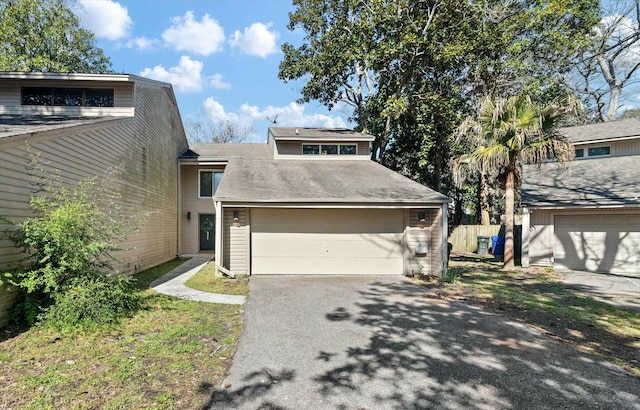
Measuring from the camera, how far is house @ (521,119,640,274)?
1202cm

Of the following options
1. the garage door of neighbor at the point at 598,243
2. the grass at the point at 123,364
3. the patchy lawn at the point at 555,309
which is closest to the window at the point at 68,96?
the grass at the point at 123,364

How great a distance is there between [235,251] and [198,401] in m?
7.25

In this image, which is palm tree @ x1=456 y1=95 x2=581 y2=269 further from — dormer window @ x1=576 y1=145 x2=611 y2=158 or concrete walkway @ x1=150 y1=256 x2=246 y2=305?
concrete walkway @ x1=150 y1=256 x2=246 y2=305

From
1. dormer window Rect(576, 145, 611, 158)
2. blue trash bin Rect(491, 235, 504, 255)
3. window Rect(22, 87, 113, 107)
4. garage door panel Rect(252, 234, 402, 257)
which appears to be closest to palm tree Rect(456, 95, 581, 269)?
garage door panel Rect(252, 234, 402, 257)

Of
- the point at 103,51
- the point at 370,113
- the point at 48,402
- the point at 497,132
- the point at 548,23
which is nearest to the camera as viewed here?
the point at 48,402

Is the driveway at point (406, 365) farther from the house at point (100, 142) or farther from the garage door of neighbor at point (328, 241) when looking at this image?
the house at point (100, 142)

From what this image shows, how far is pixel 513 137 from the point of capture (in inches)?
452

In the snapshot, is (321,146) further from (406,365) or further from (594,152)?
(594,152)

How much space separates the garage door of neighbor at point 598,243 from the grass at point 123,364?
12.4 m

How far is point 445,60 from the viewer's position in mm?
16156

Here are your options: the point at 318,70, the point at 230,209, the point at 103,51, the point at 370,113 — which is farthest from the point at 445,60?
the point at 103,51

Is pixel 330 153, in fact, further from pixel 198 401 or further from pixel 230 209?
pixel 198 401

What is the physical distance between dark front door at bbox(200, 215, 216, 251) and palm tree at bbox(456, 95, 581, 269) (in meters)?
11.2

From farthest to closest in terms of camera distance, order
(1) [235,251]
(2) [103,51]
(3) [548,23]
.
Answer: (2) [103,51] < (3) [548,23] < (1) [235,251]
